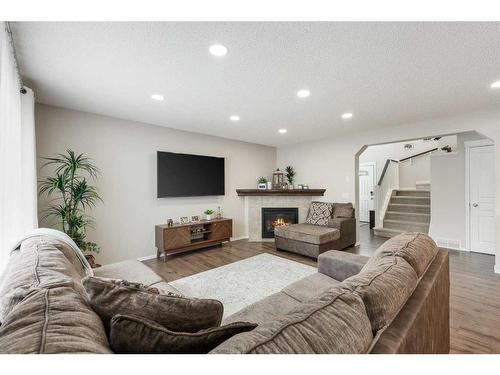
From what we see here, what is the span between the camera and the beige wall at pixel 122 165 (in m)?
3.08

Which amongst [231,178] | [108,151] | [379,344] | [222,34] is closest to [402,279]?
[379,344]

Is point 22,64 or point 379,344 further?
point 22,64

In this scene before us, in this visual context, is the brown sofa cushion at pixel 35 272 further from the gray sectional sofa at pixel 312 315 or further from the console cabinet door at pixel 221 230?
the console cabinet door at pixel 221 230

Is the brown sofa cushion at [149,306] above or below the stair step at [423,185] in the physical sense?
below

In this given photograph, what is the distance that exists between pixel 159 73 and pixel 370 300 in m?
2.42

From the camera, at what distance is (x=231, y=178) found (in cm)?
519

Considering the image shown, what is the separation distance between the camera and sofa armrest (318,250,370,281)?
74.9 inches

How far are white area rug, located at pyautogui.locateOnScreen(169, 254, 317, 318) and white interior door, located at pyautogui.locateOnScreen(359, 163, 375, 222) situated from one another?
15.2 ft

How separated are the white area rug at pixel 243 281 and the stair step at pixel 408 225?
3593 mm

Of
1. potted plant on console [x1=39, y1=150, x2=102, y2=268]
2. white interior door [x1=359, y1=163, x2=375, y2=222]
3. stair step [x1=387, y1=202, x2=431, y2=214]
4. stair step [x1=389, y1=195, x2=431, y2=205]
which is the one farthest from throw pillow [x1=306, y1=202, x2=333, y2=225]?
potted plant on console [x1=39, y1=150, x2=102, y2=268]

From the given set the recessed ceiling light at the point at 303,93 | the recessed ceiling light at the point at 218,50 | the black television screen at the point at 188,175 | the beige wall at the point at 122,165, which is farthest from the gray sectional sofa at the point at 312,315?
the black television screen at the point at 188,175

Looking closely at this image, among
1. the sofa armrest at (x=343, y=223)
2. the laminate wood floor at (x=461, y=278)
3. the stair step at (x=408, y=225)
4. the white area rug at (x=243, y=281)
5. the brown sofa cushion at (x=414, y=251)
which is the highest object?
the brown sofa cushion at (x=414, y=251)

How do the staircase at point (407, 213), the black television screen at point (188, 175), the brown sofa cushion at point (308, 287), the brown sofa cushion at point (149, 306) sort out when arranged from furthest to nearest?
1. the staircase at point (407, 213)
2. the black television screen at point (188, 175)
3. the brown sofa cushion at point (308, 287)
4. the brown sofa cushion at point (149, 306)

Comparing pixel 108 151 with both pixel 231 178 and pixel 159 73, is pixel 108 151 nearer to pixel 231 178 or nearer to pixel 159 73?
pixel 159 73
